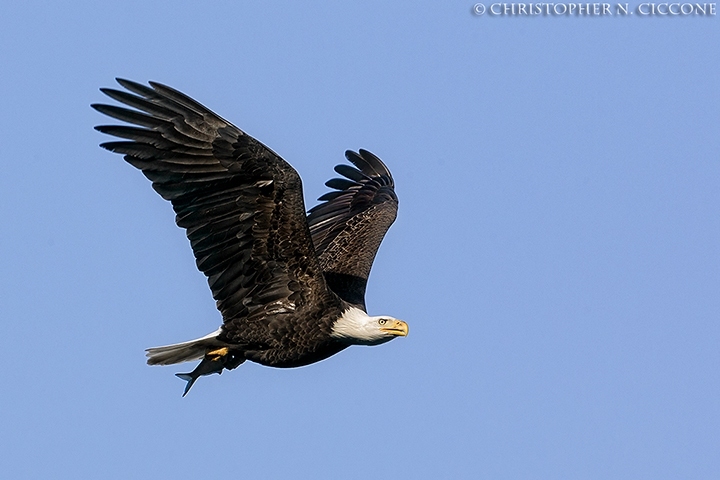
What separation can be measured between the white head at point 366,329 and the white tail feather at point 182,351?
1.07 metres

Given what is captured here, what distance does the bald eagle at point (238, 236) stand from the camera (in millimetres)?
11391

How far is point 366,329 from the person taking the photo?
11.7 m

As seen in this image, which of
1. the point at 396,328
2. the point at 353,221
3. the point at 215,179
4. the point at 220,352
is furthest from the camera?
the point at 353,221

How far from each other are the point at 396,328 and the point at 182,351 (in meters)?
1.96

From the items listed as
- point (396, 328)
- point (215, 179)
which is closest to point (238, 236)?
point (215, 179)

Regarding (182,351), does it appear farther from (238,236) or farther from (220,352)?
(238,236)

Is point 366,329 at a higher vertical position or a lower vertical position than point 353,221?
lower

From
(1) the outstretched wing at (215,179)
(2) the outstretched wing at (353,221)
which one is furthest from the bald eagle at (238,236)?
(2) the outstretched wing at (353,221)

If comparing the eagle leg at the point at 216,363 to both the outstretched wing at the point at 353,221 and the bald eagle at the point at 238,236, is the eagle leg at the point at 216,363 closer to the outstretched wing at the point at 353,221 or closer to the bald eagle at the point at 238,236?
the bald eagle at the point at 238,236

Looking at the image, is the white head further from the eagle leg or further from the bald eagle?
the eagle leg

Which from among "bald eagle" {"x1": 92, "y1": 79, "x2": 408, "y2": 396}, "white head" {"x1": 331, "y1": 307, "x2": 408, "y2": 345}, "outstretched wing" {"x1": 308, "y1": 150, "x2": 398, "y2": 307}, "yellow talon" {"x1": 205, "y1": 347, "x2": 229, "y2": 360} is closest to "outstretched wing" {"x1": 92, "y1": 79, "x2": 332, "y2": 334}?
"bald eagle" {"x1": 92, "y1": 79, "x2": 408, "y2": 396}

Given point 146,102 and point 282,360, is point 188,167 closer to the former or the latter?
point 146,102

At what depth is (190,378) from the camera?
1223 centimetres

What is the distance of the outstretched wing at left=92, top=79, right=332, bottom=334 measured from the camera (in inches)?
447
